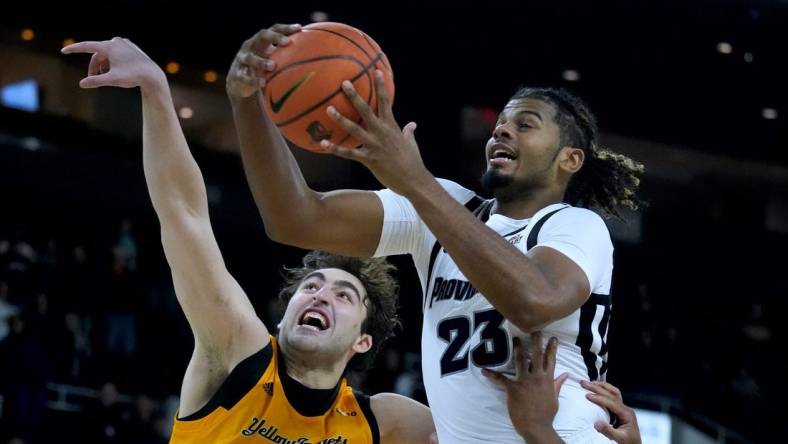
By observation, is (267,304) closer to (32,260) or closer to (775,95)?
(32,260)

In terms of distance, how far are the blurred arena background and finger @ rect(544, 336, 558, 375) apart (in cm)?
859

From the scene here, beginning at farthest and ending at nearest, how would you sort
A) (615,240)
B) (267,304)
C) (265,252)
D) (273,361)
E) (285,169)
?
(615,240)
(265,252)
(267,304)
(273,361)
(285,169)

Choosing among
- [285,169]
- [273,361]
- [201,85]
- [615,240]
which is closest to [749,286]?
[615,240]

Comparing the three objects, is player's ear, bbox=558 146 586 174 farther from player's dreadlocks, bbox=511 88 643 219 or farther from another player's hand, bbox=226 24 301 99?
another player's hand, bbox=226 24 301 99

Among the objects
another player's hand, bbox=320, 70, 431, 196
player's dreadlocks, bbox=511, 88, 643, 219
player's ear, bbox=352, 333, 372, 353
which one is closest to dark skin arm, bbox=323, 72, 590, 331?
another player's hand, bbox=320, 70, 431, 196

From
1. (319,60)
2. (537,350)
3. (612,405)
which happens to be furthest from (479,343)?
(319,60)

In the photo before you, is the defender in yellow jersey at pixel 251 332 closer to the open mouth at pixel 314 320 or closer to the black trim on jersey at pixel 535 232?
the open mouth at pixel 314 320

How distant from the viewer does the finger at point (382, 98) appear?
3.47 m

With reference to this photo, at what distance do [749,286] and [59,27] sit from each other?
10.3 metres

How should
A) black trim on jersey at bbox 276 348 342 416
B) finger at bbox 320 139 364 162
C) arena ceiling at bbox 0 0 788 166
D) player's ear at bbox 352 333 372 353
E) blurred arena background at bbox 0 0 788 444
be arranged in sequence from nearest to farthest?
1. finger at bbox 320 139 364 162
2. black trim on jersey at bbox 276 348 342 416
3. player's ear at bbox 352 333 372 353
4. blurred arena background at bbox 0 0 788 444
5. arena ceiling at bbox 0 0 788 166

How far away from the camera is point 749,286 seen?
18219 millimetres

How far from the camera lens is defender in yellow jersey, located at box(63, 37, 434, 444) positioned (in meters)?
4.76

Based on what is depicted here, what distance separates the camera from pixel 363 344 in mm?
5727

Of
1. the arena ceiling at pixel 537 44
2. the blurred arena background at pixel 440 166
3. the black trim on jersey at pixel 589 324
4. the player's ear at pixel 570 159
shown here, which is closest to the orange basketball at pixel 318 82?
the player's ear at pixel 570 159
